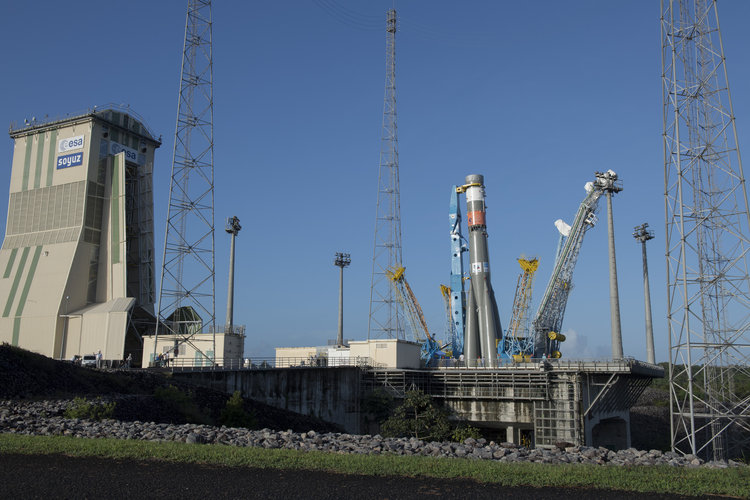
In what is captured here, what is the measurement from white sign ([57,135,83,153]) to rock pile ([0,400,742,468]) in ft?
134

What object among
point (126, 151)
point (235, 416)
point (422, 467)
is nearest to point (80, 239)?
point (126, 151)

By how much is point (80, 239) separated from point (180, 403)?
3108cm

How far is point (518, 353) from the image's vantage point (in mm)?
55312

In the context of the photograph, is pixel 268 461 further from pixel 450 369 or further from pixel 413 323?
pixel 413 323

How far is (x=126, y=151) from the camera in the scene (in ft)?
191

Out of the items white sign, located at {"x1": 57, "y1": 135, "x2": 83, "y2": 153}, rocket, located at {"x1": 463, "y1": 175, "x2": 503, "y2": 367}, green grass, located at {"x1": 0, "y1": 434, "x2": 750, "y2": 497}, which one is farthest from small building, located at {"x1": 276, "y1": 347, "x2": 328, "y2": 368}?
green grass, located at {"x1": 0, "y1": 434, "x2": 750, "y2": 497}

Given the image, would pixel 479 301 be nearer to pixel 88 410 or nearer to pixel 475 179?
pixel 475 179

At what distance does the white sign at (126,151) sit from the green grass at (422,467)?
45358 millimetres

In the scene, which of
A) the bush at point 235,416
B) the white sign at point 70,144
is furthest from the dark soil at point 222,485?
the white sign at point 70,144

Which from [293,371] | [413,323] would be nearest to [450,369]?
[293,371]

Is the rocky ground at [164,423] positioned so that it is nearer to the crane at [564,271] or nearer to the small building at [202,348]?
the small building at [202,348]

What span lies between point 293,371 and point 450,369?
12.1 metres

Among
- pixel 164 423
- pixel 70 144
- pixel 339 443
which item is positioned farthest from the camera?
pixel 70 144

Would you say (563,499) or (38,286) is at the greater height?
(38,286)
